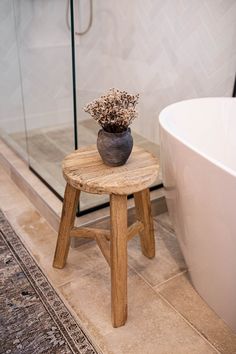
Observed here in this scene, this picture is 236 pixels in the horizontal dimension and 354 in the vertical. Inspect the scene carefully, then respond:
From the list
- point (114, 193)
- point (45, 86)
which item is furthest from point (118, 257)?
point (45, 86)

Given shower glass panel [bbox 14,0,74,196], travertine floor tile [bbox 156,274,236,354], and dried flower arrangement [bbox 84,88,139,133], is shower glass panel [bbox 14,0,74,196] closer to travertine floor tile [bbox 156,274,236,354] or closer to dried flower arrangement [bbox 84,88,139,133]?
dried flower arrangement [bbox 84,88,139,133]

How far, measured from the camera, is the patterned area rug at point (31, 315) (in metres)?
1.29

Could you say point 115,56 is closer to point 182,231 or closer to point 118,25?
point 118,25

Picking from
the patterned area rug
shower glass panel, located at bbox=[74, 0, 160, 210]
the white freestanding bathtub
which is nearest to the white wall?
shower glass panel, located at bbox=[74, 0, 160, 210]

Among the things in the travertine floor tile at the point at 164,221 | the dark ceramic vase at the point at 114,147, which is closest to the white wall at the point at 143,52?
the travertine floor tile at the point at 164,221

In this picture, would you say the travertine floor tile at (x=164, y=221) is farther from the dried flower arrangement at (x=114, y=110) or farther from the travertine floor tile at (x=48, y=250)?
the dried flower arrangement at (x=114, y=110)

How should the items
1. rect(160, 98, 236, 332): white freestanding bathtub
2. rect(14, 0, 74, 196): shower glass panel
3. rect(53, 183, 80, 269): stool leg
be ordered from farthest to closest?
rect(14, 0, 74, 196): shower glass panel
rect(53, 183, 80, 269): stool leg
rect(160, 98, 236, 332): white freestanding bathtub

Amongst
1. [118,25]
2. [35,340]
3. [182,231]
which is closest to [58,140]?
[118,25]

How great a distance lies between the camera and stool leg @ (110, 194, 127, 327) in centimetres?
128

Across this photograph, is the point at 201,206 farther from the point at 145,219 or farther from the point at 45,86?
the point at 45,86

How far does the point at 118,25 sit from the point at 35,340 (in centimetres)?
175

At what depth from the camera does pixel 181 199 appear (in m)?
1.38

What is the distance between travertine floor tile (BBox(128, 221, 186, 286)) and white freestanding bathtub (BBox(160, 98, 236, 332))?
0.16m

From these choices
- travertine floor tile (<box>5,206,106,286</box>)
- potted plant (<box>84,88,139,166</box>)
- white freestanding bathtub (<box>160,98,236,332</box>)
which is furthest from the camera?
travertine floor tile (<box>5,206,106,286</box>)
